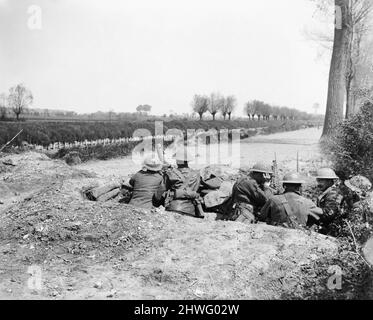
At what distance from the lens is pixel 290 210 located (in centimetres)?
625

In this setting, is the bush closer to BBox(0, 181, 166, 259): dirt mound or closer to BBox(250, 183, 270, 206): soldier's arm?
BBox(250, 183, 270, 206): soldier's arm

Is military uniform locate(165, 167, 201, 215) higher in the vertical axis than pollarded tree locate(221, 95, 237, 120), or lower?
lower

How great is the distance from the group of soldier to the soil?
573 millimetres

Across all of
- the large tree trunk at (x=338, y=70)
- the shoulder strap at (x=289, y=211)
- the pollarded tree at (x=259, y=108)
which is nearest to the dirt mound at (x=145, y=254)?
the shoulder strap at (x=289, y=211)

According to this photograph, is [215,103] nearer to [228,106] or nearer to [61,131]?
[228,106]

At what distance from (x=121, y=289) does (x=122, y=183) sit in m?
4.19

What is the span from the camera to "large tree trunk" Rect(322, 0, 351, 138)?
558 inches

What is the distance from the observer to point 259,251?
531 centimetres

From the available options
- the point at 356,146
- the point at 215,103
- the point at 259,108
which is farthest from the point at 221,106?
the point at 356,146

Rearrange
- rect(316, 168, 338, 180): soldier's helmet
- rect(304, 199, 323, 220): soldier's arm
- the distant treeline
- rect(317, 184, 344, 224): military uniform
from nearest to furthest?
rect(304, 199, 323, 220): soldier's arm
rect(317, 184, 344, 224): military uniform
rect(316, 168, 338, 180): soldier's helmet
the distant treeline

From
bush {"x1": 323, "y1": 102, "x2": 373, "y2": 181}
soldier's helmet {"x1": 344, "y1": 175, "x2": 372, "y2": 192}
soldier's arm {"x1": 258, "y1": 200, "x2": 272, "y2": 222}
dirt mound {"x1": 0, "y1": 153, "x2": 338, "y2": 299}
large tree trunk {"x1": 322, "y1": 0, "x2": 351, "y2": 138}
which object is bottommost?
dirt mound {"x1": 0, "y1": 153, "x2": 338, "y2": 299}

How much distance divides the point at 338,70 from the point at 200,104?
4561 centimetres

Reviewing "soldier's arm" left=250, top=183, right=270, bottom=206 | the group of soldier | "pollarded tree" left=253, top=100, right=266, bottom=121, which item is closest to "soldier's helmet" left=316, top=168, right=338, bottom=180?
the group of soldier

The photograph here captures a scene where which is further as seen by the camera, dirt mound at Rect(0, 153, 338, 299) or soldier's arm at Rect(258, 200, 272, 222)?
soldier's arm at Rect(258, 200, 272, 222)
